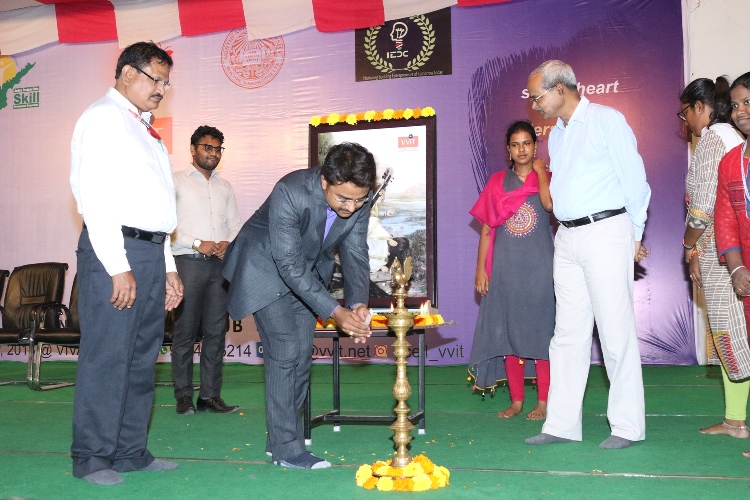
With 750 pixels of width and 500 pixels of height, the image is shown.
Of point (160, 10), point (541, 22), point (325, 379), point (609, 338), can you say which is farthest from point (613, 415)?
point (160, 10)

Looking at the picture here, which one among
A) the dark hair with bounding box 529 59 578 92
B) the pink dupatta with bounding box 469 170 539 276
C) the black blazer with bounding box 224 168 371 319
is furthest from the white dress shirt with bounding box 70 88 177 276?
the pink dupatta with bounding box 469 170 539 276

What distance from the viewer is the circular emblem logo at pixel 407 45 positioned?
7855 mm

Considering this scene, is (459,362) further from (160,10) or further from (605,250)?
(160,10)

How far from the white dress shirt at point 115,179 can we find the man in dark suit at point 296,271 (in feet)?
1.42

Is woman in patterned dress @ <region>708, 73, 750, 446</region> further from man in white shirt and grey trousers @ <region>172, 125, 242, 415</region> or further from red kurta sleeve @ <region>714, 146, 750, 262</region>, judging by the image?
man in white shirt and grey trousers @ <region>172, 125, 242, 415</region>

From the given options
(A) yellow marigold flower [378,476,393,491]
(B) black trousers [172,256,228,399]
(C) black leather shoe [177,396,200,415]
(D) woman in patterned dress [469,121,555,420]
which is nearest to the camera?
(A) yellow marigold flower [378,476,393,491]

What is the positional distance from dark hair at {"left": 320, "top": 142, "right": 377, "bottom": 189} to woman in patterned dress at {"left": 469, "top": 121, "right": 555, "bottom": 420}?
2.01 metres

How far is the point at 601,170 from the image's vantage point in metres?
3.90

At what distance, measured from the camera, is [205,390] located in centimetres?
528

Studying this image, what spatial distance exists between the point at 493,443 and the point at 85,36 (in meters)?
6.99

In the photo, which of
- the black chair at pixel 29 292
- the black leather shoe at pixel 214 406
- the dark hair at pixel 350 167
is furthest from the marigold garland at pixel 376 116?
the dark hair at pixel 350 167

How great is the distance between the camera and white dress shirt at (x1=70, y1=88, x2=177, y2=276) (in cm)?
322

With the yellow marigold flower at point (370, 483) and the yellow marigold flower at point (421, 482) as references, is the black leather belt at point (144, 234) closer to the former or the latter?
the yellow marigold flower at point (370, 483)

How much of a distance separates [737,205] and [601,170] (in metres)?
0.65
